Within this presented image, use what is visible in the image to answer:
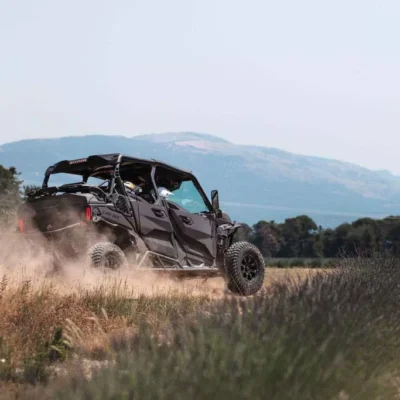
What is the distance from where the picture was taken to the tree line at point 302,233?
48.8m

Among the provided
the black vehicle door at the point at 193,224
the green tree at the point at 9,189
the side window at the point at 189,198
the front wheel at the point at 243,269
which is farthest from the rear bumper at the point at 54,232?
the green tree at the point at 9,189

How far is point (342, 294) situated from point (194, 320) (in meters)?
2.16

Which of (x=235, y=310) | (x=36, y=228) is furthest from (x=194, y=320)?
(x=36, y=228)

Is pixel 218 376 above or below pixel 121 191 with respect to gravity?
below

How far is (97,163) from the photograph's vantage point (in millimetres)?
11906

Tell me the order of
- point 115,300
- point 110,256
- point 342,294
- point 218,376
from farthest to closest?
point 110,256
point 115,300
point 342,294
point 218,376

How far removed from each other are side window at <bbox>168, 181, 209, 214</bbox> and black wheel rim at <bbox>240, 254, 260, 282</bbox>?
1.02m

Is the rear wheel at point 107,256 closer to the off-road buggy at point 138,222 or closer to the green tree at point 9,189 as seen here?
the off-road buggy at point 138,222

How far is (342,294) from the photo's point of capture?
6617 millimetres

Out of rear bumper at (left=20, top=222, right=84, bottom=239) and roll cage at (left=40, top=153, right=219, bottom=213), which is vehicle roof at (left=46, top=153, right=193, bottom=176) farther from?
rear bumper at (left=20, top=222, right=84, bottom=239)

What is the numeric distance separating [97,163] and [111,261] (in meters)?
1.58

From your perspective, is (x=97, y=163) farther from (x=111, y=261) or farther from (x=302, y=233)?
(x=302, y=233)

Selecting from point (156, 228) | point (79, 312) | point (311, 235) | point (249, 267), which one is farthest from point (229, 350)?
point (311, 235)

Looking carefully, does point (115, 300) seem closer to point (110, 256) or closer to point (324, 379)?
point (110, 256)
